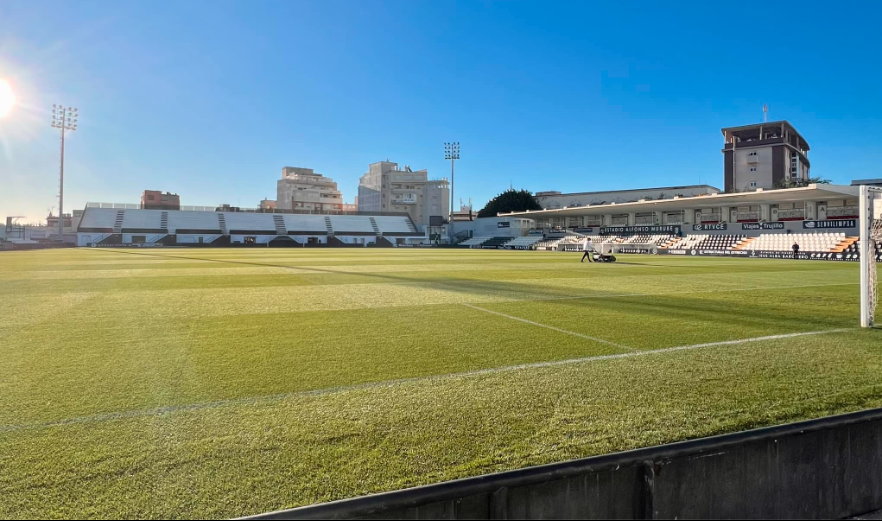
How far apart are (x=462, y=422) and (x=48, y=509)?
256cm

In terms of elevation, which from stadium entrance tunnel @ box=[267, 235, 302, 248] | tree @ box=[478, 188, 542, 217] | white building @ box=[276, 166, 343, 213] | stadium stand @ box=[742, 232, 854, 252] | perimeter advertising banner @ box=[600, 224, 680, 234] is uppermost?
white building @ box=[276, 166, 343, 213]

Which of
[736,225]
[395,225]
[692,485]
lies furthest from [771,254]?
[395,225]

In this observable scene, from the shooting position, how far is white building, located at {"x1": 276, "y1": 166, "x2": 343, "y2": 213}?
120062 millimetres

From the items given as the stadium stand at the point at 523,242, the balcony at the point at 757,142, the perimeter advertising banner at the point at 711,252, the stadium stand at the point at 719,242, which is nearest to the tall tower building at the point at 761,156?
the balcony at the point at 757,142

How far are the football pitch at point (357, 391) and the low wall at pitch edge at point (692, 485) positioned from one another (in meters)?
0.77

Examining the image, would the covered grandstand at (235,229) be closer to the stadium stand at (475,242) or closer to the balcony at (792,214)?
the stadium stand at (475,242)

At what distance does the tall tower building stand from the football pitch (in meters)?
81.0

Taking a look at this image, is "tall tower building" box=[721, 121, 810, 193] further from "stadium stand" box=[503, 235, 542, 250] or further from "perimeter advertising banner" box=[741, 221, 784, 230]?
"stadium stand" box=[503, 235, 542, 250]

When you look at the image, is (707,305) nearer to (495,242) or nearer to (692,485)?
(692,485)

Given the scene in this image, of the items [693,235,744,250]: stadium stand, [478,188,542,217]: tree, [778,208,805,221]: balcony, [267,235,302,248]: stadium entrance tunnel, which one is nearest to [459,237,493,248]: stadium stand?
[478,188,542,217]: tree

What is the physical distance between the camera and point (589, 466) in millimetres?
2170

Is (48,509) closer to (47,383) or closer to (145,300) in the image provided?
(47,383)

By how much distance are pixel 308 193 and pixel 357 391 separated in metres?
122

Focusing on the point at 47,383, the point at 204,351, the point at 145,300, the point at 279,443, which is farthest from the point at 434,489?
the point at 145,300
